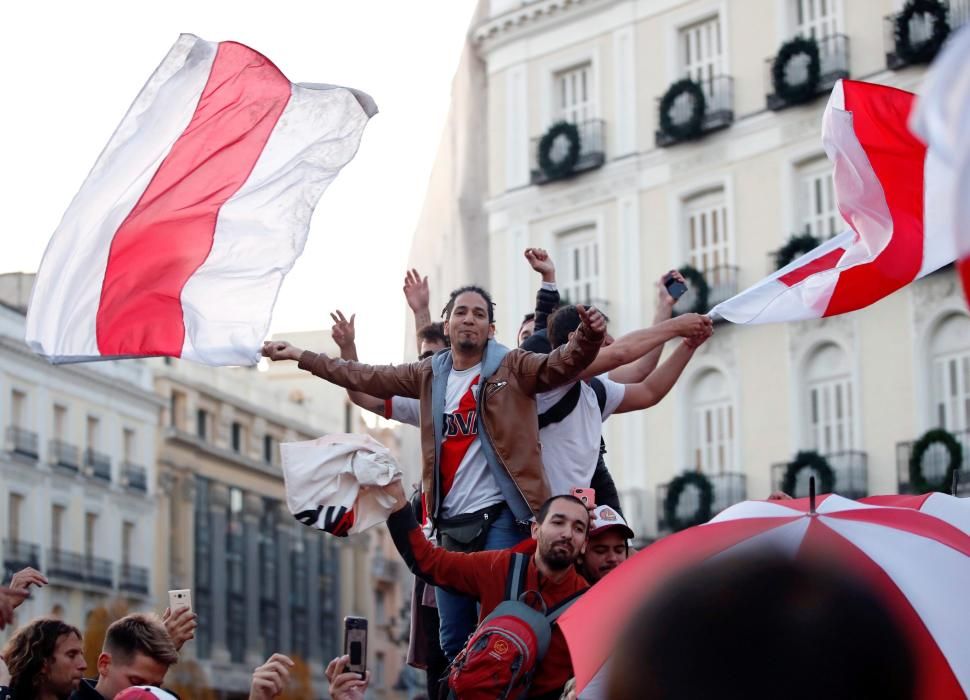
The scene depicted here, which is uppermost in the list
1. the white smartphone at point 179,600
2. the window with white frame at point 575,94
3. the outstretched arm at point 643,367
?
the window with white frame at point 575,94

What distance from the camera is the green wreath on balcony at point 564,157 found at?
36.6 m

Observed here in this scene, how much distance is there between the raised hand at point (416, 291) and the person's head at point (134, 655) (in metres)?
2.75

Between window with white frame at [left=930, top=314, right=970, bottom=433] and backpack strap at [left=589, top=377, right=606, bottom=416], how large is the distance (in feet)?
73.5

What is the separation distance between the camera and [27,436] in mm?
56344

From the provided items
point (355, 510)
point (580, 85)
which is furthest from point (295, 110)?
point (580, 85)

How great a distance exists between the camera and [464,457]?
8.16 metres

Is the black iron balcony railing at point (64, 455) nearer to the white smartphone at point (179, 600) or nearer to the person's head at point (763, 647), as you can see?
the white smartphone at point (179, 600)

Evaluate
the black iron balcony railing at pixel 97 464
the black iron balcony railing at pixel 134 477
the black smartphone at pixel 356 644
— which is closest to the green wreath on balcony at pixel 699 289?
the black smartphone at pixel 356 644

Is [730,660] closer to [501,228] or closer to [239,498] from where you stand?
[501,228]

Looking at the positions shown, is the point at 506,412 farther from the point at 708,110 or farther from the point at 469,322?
the point at 708,110

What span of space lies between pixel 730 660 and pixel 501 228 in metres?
33.3

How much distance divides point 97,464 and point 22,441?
4.02 m

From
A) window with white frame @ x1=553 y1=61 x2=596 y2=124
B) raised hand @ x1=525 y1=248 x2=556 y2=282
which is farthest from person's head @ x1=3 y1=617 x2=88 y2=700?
window with white frame @ x1=553 y1=61 x2=596 y2=124

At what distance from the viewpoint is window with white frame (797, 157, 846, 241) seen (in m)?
32.5
